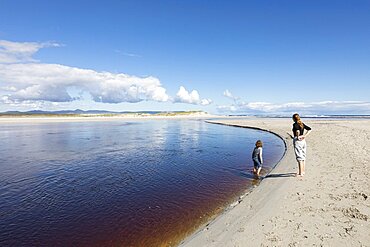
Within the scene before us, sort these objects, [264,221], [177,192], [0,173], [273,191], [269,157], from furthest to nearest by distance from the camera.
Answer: [269,157] < [0,173] < [177,192] < [273,191] < [264,221]

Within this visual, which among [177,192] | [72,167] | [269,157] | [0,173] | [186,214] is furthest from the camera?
[269,157]

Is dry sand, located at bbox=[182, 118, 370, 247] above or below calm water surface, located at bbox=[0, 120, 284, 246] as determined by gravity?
above

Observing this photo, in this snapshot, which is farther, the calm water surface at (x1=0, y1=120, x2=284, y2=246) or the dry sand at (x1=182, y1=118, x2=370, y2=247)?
the calm water surface at (x1=0, y1=120, x2=284, y2=246)

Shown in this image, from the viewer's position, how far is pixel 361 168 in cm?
1277

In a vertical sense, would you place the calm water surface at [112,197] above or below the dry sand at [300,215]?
below

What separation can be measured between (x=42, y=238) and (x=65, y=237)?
0.67 meters

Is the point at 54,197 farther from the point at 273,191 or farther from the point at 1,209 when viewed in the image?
the point at 273,191

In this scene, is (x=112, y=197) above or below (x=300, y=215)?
below

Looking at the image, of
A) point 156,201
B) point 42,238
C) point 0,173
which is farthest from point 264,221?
point 0,173

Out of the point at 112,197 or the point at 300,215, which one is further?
the point at 112,197

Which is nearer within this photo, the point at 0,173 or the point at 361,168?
the point at 361,168

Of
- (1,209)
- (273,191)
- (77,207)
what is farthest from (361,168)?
(1,209)

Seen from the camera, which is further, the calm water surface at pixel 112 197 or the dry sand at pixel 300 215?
the calm water surface at pixel 112 197

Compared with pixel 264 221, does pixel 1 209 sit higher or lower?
lower
